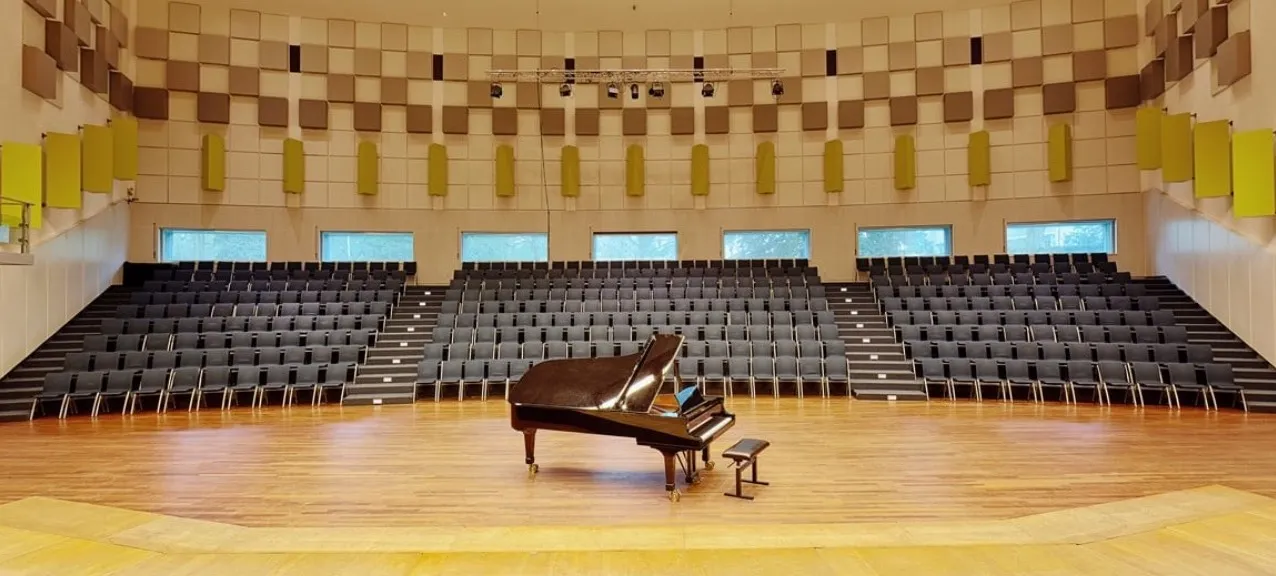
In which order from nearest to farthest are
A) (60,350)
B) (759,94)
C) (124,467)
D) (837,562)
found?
(837,562)
(124,467)
(60,350)
(759,94)

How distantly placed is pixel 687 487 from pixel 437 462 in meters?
1.90

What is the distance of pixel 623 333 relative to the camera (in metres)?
8.59

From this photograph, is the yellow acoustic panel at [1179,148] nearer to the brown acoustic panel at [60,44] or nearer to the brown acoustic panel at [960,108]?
the brown acoustic panel at [960,108]

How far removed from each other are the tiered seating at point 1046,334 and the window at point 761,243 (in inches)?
73.5

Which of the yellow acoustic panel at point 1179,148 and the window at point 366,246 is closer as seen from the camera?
the yellow acoustic panel at point 1179,148

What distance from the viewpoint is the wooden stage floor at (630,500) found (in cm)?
256

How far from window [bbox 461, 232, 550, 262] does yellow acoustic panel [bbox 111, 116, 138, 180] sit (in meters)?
5.04

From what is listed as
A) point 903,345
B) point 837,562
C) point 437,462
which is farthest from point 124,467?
point 903,345

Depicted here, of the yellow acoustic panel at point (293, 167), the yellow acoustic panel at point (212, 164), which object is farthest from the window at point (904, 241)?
the yellow acoustic panel at point (212, 164)

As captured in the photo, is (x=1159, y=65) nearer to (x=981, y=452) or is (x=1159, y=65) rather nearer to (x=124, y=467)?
(x=981, y=452)

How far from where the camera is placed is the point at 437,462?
4.57 meters

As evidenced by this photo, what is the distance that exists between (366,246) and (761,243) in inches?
287

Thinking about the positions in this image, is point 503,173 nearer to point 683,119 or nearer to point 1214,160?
point 683,119

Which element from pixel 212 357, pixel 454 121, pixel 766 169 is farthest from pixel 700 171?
pixel 212 357
